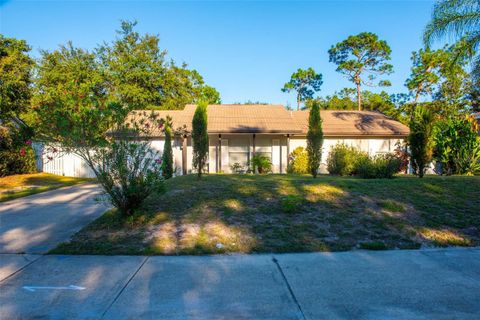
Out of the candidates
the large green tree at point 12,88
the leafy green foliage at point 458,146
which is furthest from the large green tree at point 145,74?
the leafy green foliage at point 458,146

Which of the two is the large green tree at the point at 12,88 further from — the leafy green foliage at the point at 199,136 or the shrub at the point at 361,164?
the shrub at the point at 361,164

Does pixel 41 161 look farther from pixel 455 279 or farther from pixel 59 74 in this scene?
pixel 455 279

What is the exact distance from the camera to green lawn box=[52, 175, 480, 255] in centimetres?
480

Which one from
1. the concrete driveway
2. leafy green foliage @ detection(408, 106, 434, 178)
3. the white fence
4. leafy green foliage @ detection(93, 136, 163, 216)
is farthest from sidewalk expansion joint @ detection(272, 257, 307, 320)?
the white fence

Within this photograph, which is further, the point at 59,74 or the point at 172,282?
the point at 59,74

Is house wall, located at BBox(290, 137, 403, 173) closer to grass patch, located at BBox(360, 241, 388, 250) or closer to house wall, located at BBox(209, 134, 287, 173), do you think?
house wall, located at BBox(209, 134, 287, 173)

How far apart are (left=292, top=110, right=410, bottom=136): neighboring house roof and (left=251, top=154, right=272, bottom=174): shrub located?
2.99 meters

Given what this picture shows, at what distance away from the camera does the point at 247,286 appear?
344 centimetres

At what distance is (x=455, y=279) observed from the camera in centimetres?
363

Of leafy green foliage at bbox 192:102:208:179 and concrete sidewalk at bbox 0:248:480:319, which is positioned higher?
leafy green foliage at bbox 192:102:208:179

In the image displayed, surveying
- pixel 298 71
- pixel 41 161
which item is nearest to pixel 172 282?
pixel 41 161

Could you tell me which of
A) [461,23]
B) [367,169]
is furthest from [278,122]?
[461,23]

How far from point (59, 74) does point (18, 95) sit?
47.3 feet

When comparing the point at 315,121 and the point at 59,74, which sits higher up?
the point at 59,74
